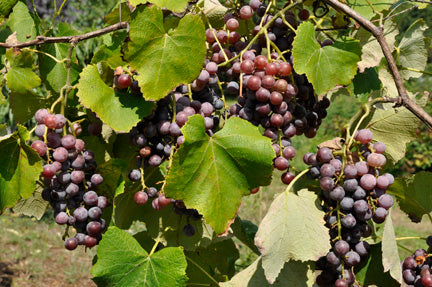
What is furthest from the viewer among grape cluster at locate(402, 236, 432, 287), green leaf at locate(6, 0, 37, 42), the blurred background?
the blurred background

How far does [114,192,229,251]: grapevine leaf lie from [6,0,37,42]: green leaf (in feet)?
1.86

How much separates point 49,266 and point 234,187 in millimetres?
3787

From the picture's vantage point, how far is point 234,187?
922 mm

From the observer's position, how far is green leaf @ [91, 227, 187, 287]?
0.97m

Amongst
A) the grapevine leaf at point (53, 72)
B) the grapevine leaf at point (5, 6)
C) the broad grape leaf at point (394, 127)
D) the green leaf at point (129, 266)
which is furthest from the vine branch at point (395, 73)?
the grapevine leaf at point (5, 6)

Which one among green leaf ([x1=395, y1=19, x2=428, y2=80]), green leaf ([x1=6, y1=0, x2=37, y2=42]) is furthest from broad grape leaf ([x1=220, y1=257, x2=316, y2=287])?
green leaf ([x1=6, y1=0, x2=37, y2=42])

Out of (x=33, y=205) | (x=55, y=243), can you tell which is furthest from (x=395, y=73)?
(x=55, y=243)

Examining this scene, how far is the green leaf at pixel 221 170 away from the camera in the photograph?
35.4 inches

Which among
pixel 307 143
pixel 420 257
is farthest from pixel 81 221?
pixel 307 143

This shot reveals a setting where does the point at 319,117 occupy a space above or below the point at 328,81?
below

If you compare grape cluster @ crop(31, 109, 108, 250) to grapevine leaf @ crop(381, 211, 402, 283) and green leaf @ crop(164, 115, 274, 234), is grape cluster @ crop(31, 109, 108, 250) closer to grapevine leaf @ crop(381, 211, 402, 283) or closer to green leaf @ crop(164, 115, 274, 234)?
green leaf @ crop(164, 115, 274, 234)

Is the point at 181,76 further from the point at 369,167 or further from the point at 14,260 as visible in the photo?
the point at 14,260

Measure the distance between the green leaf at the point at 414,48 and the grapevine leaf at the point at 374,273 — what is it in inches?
22.2

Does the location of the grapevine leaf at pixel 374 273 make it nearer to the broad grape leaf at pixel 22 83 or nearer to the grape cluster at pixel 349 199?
the grape cluster at pixel 349 199
